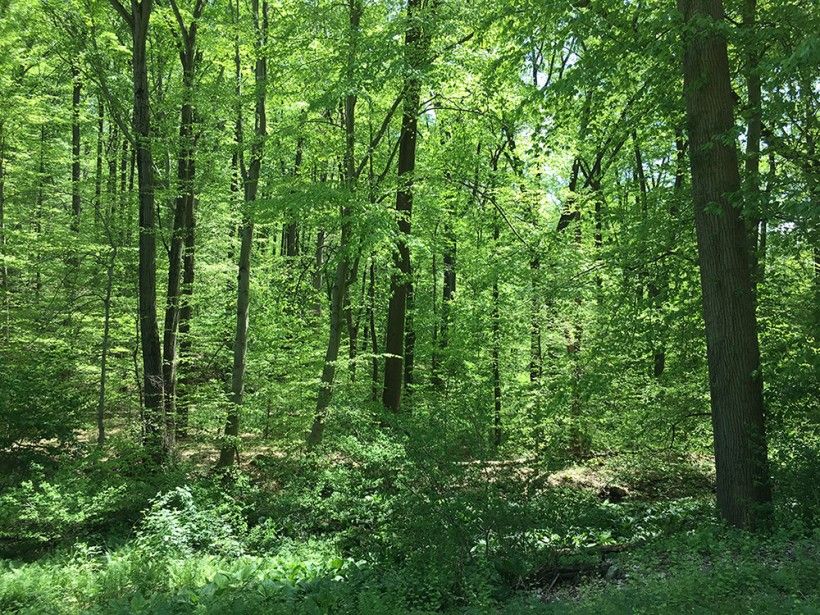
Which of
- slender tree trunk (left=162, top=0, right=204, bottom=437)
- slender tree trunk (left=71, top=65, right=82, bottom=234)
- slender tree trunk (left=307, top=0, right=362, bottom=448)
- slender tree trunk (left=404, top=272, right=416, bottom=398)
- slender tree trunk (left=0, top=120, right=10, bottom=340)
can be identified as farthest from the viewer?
slender tree trunk (left=404, top=272, right=416, bottom=398)

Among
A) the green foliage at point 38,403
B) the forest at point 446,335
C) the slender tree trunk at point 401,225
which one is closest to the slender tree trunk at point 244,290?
the forest at point 446,335

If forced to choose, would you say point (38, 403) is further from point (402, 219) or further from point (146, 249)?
point (402, 219)

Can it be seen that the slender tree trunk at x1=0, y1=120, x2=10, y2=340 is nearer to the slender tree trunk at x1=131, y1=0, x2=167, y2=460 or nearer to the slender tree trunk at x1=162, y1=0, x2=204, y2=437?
the slender tree trunk at x1=162, y1=0, x2=204, y2=437

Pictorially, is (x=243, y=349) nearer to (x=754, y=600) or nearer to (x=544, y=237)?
(x=544, y=237)

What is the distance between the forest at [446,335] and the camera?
19.7 ft

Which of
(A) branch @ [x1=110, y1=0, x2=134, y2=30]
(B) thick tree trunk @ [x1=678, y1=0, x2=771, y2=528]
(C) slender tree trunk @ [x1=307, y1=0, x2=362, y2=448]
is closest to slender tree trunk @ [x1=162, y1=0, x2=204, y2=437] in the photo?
(A) branch @ [x1=110, y1=0, x2=134, y2=30]

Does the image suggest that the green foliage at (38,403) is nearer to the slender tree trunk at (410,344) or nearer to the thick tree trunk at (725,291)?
the slender tree trunk at (410,344)

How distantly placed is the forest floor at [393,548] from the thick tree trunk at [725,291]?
507mm

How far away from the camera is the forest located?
237 inches

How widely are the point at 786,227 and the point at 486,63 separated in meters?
5.94

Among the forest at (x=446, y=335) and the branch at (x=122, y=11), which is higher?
the branch at (x=122, y=11)

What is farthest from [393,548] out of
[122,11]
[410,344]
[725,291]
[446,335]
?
[410,344]

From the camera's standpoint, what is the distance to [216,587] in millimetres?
5695

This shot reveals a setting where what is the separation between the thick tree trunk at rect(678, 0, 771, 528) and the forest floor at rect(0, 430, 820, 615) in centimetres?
51
